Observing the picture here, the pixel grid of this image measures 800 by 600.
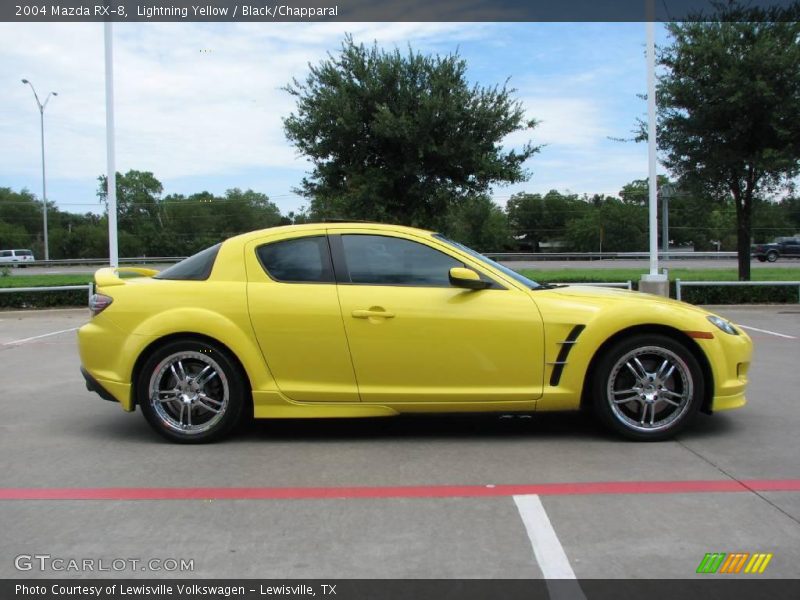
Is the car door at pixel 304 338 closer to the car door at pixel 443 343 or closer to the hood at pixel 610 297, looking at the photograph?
the car door at pixel 443 343

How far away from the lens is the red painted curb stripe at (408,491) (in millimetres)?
→ 4016

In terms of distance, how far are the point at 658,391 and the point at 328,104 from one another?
527 inches

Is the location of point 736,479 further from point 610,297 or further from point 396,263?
point 396,263

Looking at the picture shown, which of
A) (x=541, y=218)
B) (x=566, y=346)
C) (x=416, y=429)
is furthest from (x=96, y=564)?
(x=541, y=218)

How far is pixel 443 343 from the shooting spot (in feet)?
16.1

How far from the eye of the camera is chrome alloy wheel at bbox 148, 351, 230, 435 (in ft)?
16.6

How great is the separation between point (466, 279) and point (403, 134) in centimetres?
1188

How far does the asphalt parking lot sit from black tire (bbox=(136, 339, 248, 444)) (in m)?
0.19

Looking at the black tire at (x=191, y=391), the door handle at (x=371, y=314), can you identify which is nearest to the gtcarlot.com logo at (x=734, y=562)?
the door handle at (x=371, y=314)

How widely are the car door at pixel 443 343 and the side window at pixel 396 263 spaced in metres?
0.09

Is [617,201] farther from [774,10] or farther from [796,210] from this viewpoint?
[774,10]

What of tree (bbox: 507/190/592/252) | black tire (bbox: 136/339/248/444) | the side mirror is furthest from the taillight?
tree (bbox: 507/190/592/252)

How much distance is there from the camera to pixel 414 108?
55.3 feet

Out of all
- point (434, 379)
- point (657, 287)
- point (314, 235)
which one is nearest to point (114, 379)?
point (314, 235)
